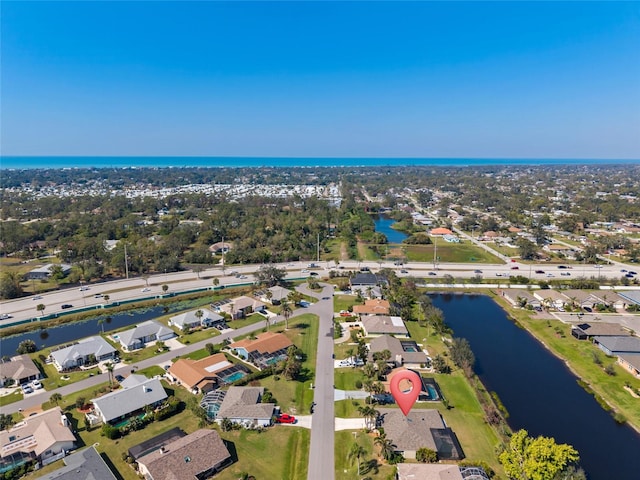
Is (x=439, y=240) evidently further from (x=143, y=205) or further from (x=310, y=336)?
(x=143, y=205)

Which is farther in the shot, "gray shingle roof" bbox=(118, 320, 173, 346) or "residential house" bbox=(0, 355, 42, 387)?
"gray shingle roof" bbox=(118, 320, 173, 346)

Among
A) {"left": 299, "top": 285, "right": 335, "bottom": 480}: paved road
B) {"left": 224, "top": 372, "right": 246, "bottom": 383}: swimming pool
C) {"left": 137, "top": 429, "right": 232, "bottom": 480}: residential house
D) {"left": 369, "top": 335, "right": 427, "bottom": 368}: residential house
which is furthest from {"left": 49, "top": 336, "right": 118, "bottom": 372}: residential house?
{"left": 369, "top": 335, "right": 427, "bottom": 368}: residential house

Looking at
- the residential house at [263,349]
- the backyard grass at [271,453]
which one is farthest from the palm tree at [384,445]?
the residential house at [263,349]

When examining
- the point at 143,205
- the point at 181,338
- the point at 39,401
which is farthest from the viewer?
the point at 143,205

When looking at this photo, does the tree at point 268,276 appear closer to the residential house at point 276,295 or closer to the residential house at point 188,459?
the residential house at point 276,295

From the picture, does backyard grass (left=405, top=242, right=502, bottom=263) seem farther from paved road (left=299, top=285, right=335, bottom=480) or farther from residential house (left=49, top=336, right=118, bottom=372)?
residential house (left=49, top=336, right=118, bottom=372)

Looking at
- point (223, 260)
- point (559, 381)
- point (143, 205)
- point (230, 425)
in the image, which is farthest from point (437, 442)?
point (143, 205)

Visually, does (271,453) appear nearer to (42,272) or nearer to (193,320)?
(193,320)
